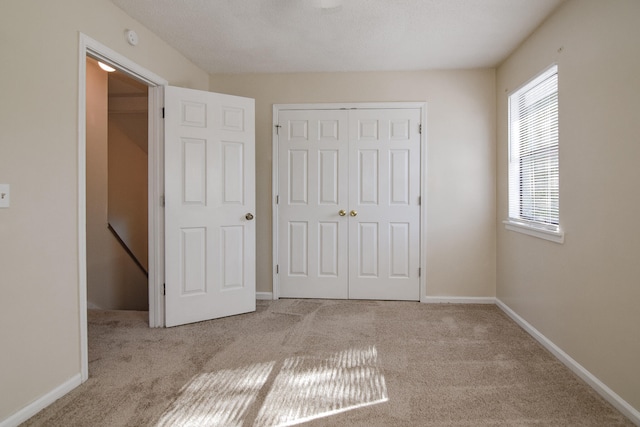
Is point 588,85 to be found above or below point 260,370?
above

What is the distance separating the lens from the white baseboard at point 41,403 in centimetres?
A: 180

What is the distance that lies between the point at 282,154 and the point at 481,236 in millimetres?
2281

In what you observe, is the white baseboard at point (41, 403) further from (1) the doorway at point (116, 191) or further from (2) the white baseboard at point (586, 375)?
(2) the white baseboard at point (586, 375)

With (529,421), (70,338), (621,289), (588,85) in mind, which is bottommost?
(529,421)

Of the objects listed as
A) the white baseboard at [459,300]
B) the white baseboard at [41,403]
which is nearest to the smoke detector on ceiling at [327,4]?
the white baseboard at [41,403]

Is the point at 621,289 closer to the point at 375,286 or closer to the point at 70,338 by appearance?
the point at 375,286

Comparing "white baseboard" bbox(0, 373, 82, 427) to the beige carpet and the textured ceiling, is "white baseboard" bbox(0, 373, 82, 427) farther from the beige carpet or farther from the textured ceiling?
the textured ceiling

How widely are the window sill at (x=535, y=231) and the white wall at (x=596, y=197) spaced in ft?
0.18

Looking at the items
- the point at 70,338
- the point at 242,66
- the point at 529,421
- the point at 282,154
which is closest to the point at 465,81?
the point at 282,154

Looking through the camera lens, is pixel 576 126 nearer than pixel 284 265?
Yes

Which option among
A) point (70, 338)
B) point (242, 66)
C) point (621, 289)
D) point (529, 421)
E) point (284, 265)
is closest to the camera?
point (529, 421)

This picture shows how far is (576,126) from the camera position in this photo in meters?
2.37

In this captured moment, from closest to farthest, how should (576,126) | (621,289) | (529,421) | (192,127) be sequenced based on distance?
(529,421), (621,289), (576,126), (192,127)

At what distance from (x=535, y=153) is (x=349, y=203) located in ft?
5.83
